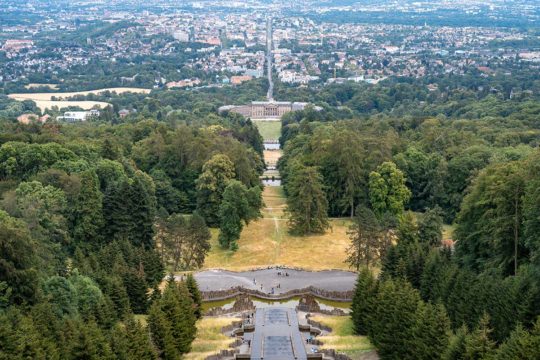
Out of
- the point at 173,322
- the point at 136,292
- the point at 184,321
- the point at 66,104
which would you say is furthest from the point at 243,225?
the point at 66,104

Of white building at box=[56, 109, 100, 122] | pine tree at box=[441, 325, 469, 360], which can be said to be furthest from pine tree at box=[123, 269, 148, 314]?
white building at box=[56, 109, 100, 122]

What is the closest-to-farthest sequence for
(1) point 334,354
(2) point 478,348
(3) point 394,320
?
Answer: (2) point 478,348 → (3) point 394,320 → (1) point 334,354

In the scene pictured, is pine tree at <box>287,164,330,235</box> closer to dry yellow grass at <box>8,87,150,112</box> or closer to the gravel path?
the gravel path

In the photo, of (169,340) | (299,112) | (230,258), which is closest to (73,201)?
(230,258)

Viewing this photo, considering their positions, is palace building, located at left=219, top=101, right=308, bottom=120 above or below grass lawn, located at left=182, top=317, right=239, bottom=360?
below

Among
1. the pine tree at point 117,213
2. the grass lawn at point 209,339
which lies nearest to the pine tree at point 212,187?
the pine tree at point 117,213

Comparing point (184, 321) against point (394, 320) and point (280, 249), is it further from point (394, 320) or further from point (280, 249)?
point (280, 249)
